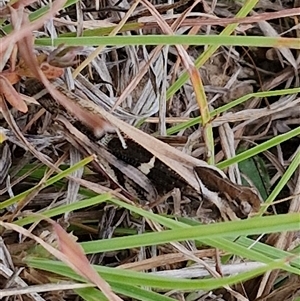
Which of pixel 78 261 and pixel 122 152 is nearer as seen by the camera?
pixel 78 261

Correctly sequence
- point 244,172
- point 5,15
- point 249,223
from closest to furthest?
point 249,223 < point 5,15 < point 244,172

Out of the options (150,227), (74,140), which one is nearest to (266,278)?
(150,227)

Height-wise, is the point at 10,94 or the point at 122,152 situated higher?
the point at 10,94

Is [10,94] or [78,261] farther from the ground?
[10,94]

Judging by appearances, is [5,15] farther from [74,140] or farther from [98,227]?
[98,227]

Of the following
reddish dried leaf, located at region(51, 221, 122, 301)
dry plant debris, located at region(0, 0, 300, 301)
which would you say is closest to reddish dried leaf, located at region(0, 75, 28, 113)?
dry plant debris, located at region(0, 0, 300, 301)

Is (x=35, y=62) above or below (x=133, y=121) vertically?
above

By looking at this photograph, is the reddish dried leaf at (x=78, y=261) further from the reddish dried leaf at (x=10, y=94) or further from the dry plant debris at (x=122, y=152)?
Answer: the reddish dried leaf at (x=10, y=94)

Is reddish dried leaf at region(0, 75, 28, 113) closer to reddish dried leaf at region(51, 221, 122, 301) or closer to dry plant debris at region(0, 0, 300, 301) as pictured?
dry plant debris at region(0, 0, 300, 301)
